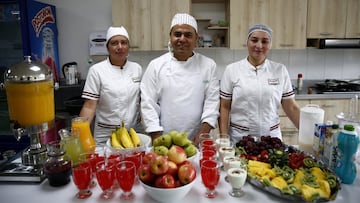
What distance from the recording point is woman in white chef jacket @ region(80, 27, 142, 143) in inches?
78.5

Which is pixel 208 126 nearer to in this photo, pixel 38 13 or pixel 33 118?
pixel 33 118

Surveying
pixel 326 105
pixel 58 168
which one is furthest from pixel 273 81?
pixel 326 105

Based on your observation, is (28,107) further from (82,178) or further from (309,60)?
(309,60)

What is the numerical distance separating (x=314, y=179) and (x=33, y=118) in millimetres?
1227

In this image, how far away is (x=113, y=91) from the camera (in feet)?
6.59

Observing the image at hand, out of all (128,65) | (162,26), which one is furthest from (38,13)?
(128,65)

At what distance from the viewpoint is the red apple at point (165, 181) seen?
3.30 feet

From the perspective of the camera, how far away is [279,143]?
4.61 ft

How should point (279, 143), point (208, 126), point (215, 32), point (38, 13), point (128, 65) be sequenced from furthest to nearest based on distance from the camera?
point (215, 32)
point (38, 13)
point (128, 65)
point (208, 126)
point (279, 143)

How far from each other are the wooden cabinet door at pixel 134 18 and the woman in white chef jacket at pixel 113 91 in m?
1.06

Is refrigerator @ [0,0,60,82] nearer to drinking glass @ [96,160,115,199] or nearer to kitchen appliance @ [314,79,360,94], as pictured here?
drinking glass @ [96,160,115,199]

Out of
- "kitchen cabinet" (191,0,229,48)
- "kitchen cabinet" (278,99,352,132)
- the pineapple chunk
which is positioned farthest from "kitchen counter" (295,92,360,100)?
the pineapple chunk

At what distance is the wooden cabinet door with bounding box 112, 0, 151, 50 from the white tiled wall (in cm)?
39

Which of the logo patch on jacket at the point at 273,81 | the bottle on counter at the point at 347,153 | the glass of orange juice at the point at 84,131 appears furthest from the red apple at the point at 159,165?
the logo patch on jacket at the point at 273,81
